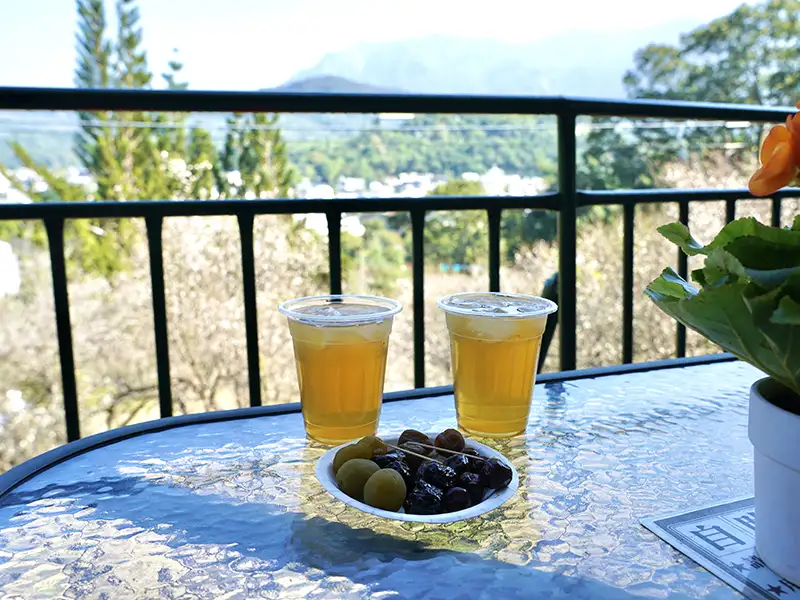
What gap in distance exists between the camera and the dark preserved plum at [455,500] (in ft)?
2.22

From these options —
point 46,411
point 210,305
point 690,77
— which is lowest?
point 46,411

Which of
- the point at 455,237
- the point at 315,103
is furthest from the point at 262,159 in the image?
the point at 315,103

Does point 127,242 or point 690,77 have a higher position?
point 690,77

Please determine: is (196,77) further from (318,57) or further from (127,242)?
(127,242)

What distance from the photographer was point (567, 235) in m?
1.73

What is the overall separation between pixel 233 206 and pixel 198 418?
547mm

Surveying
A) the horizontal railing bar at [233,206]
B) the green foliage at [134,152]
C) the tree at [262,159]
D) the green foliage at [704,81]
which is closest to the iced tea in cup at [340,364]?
the horizontal railing bar at [233,206]

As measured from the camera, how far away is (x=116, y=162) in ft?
51.7

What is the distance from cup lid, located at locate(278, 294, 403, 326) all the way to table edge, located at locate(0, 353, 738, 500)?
16 cm

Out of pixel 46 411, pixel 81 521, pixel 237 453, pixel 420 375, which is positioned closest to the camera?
pixel 81 521

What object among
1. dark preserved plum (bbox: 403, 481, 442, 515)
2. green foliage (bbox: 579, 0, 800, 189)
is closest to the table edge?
dark preserved plum (bbox: 403, 481, 442, 515)

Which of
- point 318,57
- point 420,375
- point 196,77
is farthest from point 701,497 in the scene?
point 318,57

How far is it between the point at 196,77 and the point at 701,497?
2091 cm

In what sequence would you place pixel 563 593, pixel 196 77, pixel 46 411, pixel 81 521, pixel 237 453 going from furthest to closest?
pixel 196 77, pixel 46 411, pixel 237 453, pixel 81 521, pixel 563 593
